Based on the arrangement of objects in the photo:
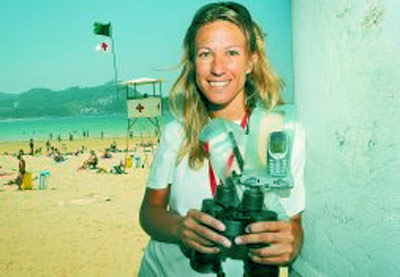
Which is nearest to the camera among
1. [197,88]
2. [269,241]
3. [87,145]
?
[269,241]

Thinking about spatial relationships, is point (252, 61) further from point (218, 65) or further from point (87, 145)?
point (87, 145)

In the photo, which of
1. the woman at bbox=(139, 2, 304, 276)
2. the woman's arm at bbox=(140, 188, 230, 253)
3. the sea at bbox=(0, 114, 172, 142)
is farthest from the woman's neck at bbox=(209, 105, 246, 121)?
the sea at bbox=(0, 114, 172, 142)

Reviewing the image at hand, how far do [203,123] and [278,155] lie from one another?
1.77 ft

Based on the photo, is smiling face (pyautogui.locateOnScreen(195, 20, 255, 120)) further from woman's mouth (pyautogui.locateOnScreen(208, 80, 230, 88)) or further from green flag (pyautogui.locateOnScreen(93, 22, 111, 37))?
green flag (pyautogui.locateOnScreen(93, 22, 111, 37))

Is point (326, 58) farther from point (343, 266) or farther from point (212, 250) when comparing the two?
point (212, 250)

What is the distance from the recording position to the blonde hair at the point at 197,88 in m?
1.47

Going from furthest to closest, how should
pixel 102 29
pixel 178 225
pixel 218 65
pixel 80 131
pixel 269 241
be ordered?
pixel 80 131 < pixel 102 29 < pixel 218 65 < pixel 178 225 < pixel 269 241

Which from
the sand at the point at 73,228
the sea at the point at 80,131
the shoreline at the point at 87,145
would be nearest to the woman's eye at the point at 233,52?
the sand at the point at 73,228

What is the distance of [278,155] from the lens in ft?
3.55

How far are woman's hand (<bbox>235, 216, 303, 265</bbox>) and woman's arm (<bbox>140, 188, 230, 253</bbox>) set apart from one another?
0.07m

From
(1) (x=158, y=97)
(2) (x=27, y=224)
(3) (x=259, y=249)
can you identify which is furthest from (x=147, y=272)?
(1) (x=158, y=97)

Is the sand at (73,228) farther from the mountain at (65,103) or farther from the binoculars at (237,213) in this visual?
the mountain at (65,103)

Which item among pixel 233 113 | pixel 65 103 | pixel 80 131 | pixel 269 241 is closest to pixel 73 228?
pixel 233 113

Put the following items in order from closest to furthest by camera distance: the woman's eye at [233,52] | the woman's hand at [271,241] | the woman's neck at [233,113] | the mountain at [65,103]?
the woman's hand at [271,241], the woman's eye at [233,52], the woman's neck at [233,113], the mountain at [65,103]
